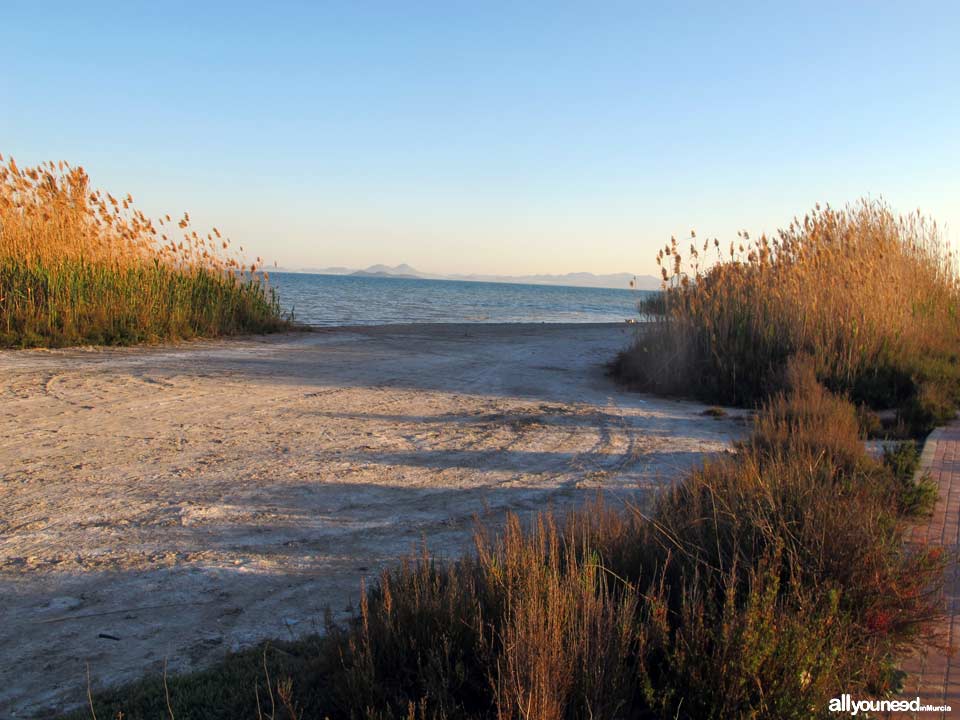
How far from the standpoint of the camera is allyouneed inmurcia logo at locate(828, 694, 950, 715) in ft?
9.34

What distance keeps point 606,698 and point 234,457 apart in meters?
4.84

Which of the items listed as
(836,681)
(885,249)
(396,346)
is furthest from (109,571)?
(885,249)

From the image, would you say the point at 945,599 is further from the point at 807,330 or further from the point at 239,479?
the point at 807,330

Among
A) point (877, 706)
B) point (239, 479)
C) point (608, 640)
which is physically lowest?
point (877, 706)

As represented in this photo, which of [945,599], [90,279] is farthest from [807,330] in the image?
[90,279]

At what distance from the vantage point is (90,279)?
1409 centimetres

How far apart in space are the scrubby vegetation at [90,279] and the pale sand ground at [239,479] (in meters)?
1.45

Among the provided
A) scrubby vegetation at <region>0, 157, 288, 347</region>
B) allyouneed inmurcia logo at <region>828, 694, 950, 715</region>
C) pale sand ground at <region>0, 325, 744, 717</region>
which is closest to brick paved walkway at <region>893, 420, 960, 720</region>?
allyouneed inmurcia logo at <region>828, 694, 950, 715</region>

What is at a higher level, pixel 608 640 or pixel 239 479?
pixel 608 640

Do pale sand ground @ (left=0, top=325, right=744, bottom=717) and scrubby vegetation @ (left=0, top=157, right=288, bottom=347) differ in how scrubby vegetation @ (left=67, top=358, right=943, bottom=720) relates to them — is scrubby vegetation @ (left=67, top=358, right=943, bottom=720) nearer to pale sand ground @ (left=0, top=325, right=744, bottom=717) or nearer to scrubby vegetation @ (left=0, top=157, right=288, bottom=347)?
pale sand ground @ (left=0, top=325, right=744, bottom=717)

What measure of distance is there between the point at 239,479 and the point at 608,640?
4.08m

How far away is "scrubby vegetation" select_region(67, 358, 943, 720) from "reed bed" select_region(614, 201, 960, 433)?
6.14 meters

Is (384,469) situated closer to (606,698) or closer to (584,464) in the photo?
(584,464)

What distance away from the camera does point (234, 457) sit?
22.4ft
